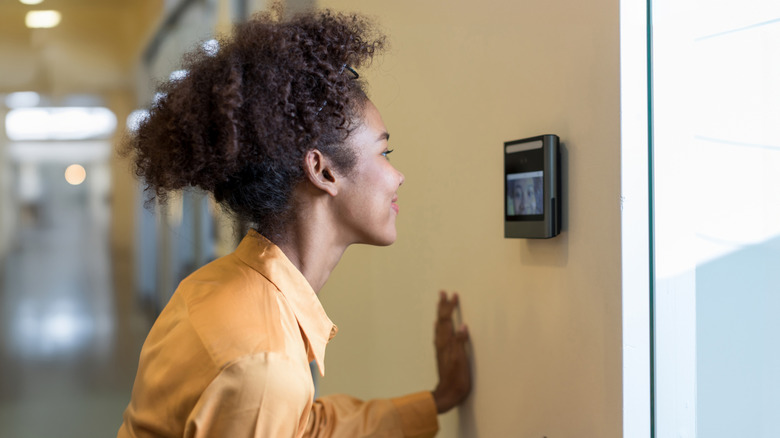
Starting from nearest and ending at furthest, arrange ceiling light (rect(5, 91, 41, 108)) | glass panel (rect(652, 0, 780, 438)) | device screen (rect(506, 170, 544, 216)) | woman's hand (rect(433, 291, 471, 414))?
1. glass panel (rect(652, 0, 780, 438))
2. device screen (rect(506, 170, 544, 216))
3. woman's hand (rect(433, 291, 471, 414))
4. ceiling light (rect(5, 91, 41, 108))

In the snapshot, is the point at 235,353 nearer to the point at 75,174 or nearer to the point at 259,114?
the point at 259,114

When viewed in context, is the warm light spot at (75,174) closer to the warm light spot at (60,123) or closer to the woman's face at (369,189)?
the warm light spot at (60,123)

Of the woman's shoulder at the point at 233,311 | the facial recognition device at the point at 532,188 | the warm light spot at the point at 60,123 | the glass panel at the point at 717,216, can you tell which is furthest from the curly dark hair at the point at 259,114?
the warm light spot at the point at 60,123

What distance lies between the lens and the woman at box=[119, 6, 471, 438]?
29.7 inches

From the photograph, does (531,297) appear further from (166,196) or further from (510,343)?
(166,196)

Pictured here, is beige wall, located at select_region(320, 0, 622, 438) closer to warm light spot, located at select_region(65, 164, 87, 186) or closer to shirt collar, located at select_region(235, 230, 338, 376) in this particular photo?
shirt collar, located at select_region(235, 230, 338, 376)

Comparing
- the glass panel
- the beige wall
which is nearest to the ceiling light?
the beige wall

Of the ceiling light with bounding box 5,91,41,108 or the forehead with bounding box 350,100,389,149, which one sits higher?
the ceiling light with bounding box 5,91,41,108

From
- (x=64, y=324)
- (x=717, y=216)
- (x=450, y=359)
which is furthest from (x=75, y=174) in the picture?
(x=717, y=216)

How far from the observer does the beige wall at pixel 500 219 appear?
88 centimetres

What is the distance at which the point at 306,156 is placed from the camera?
941 millimetres

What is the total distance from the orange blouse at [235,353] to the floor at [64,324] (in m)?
1.46

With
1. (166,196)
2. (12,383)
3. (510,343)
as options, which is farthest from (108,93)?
(510,343)

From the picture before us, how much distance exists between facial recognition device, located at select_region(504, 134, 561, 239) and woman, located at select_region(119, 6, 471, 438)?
7.0 inches
